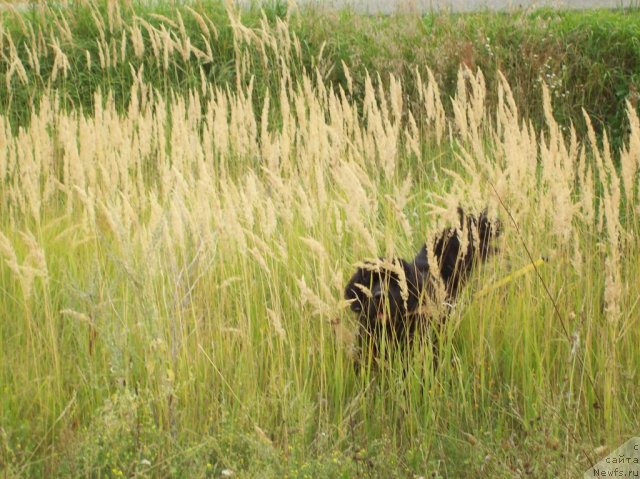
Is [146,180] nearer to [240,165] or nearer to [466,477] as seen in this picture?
[240,165]

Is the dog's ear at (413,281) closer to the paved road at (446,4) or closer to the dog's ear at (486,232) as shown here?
the dog's ear at (486,232)

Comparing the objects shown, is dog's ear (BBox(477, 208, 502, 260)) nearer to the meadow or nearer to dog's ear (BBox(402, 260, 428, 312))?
the meadow

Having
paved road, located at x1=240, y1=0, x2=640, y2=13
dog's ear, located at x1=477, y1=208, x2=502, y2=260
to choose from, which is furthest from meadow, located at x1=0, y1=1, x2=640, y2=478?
paved road, located at x1=240, y1=0, x2=640, y2=13

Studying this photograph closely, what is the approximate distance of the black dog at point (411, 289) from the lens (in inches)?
105

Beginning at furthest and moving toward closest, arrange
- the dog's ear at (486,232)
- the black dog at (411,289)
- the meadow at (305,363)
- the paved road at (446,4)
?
1. the paved road at (446,4)
2. the dog's ear at (486,232)
3. the black dog at (411,289)
4. the meadow at (305,363)

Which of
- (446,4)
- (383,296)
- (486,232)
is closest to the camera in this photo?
(383,296)

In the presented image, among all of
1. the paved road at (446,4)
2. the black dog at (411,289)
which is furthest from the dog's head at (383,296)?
the paved road at (446,4)

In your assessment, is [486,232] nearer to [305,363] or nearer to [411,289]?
[411,289]

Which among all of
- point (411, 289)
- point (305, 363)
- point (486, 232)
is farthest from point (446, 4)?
point (305, 363)

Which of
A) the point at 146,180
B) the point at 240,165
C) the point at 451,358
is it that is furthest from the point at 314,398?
the point at 146,180

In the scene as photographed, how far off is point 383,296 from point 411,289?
0.10m

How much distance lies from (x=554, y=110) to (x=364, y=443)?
4.10m

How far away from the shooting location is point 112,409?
8.01 feet

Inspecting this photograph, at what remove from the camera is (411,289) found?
2.84 metres
